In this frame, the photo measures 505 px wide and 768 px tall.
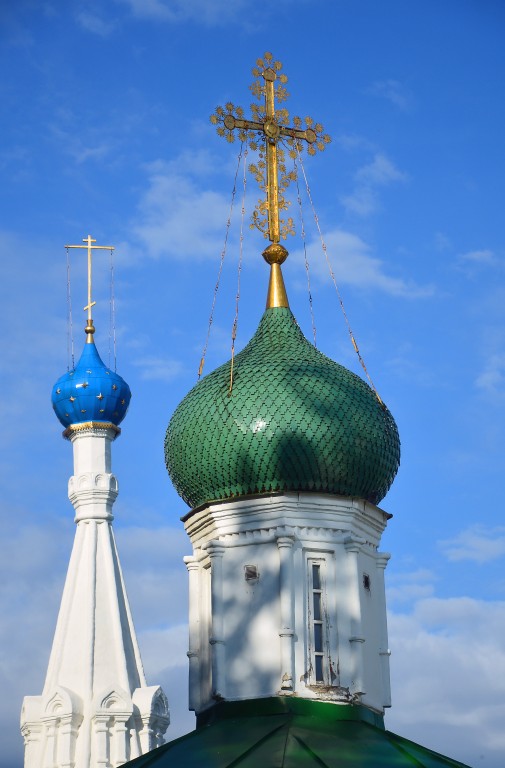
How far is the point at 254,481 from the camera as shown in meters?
16.0

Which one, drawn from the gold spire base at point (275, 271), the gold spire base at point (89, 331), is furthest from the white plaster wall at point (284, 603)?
the gold spire base at point (89, 331)

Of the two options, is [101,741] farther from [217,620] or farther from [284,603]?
[284,603]

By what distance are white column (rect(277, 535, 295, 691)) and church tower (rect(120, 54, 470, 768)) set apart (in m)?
0.01

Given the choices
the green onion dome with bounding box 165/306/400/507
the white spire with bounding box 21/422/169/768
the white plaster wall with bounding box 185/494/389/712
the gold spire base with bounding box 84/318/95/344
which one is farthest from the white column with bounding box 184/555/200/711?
the gold spire base with bounding box 84/318/95/344

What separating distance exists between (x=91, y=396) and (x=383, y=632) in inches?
331

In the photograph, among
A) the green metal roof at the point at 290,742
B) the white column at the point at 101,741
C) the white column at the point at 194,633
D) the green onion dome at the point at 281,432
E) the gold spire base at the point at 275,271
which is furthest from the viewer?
the white column at the point at 101,741

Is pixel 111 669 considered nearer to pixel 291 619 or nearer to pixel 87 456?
pixel 87 456

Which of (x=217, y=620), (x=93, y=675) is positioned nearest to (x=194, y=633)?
(x=217, y=620)

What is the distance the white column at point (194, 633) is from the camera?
16.1 meters

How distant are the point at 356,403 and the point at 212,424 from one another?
139cm

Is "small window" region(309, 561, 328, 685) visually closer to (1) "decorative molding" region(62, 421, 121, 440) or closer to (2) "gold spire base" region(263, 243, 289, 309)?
(2) "gold spire base" region(263, 243, 289, 309)

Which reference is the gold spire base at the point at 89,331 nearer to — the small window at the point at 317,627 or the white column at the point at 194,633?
the white column at the point at 194,633

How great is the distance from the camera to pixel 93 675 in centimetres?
2200

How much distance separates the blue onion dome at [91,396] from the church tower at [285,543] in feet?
22.2
